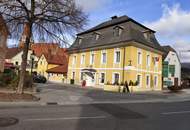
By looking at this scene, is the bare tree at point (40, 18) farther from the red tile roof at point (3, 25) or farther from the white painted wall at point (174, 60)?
the white painted wall at point (174, 60)

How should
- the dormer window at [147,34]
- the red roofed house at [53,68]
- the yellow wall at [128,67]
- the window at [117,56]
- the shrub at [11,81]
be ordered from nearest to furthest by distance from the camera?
1. the shrub at [11,81]
2. the yellow wall at [128,67]
3. the window at [117,56]
4. the dormer window at [147,34]
5. the red roofed house at [53,68]

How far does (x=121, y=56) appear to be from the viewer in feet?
129

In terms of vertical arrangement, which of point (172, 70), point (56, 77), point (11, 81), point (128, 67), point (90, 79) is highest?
point (172, 70)

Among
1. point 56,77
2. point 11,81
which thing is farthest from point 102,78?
point 56,77

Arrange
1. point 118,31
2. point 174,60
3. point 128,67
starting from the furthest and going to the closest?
point 174,60 → point 118,31 → point 128,67

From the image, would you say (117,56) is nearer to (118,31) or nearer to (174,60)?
(118,31)

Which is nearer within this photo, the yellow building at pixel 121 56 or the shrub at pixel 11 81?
the shrub at pixel 11 81

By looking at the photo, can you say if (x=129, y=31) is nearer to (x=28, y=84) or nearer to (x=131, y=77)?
(x=131, y=77)

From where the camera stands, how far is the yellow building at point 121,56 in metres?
38.3

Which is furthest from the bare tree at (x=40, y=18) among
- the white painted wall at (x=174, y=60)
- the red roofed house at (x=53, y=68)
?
the white painted wall at (x=174, y=60)

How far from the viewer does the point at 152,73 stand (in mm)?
43281

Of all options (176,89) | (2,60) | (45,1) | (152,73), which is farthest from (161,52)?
(45,1)

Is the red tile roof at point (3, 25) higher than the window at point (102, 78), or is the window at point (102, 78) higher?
the red tile roof at point (3, 25)

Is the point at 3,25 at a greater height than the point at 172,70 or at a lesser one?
greater
